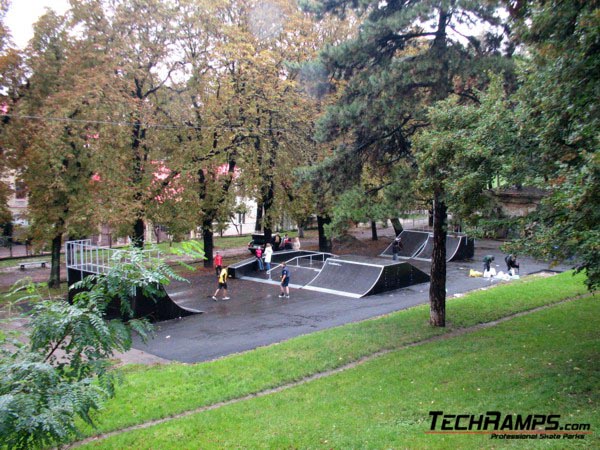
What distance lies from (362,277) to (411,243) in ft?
39.9

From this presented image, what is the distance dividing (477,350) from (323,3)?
980 centimetres

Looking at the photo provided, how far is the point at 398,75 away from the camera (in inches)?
516

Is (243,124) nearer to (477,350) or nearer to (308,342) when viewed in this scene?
(308,342)

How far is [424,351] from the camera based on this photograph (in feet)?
37.4

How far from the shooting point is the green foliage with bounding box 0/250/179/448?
3898 mm

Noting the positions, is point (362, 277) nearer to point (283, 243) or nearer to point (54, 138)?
point (283, 243)

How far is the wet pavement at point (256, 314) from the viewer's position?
13.8m

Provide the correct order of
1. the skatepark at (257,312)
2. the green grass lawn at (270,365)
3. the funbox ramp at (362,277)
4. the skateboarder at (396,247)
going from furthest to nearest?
the skateboarder at (396,247), the funbox ramp at (362,277), the skatepark at (257,312), the green grass lawn at (270,365)

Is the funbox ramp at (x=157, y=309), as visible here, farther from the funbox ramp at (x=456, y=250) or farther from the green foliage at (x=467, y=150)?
the funbox ramp at (x=456, y=250)

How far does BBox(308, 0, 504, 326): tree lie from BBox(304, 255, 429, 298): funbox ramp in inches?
254

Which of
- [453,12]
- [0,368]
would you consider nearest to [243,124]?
[453,12]

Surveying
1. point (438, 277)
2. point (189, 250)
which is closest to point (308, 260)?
point (438, 277)
